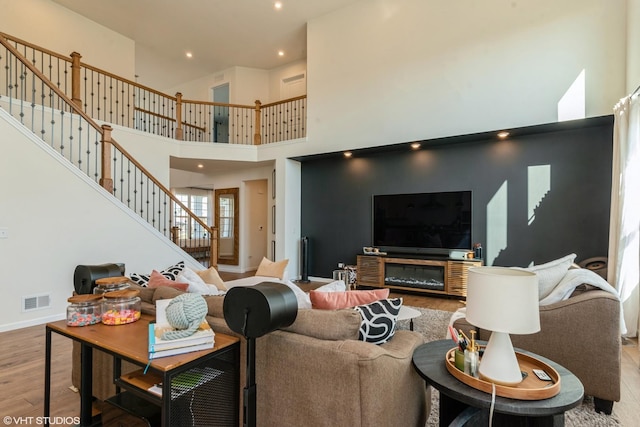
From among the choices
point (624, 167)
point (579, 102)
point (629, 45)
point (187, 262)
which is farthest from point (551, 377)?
point (187, 262)

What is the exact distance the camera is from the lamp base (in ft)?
4.23

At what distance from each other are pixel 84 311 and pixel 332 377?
53.7 inches

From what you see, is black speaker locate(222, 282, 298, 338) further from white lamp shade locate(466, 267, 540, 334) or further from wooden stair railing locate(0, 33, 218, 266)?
wooden stair railing locate(0, 33, 218, 266)

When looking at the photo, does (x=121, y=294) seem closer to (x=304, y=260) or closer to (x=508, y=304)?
(x=508, y=304)

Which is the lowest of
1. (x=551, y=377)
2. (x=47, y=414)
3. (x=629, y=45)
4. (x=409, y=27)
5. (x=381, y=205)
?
(x=47, y=414)

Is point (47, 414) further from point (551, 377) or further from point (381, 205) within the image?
point (381, 205)

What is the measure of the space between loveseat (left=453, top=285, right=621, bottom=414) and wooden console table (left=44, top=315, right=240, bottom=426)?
1.97 meters

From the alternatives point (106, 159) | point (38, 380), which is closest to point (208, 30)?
point (106, 159)

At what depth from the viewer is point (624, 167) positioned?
137 inches

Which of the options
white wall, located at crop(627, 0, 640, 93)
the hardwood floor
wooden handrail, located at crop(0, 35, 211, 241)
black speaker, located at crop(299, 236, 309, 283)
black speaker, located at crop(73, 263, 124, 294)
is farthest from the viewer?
black speaker, located at crop(299, 236, 309, 283)

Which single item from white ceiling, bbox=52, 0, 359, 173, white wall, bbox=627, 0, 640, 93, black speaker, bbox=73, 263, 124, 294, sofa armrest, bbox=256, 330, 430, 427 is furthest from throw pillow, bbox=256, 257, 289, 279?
white wall, bbox=627, 0, 640, 93

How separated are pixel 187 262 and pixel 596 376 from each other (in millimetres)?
5286

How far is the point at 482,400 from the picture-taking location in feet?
4.00

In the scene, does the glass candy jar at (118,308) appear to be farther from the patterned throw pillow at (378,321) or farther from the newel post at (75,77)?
the newel post at (75,77)
